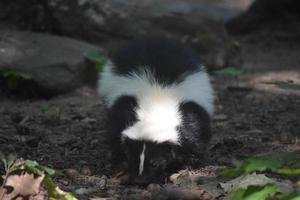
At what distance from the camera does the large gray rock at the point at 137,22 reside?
401 inches

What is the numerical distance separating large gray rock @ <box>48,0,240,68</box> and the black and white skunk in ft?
10.6

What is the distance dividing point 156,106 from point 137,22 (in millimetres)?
4418

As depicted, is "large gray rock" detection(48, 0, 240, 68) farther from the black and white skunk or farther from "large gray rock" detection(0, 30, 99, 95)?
the black and white skunk

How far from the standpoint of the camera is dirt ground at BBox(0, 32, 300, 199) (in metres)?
6.20

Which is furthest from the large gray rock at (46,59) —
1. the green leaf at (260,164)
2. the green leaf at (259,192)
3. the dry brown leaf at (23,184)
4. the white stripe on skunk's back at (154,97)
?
the green leaf at (259,192)

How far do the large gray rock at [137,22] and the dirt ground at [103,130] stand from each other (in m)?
0.60

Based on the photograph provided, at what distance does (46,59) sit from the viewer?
8.85 meters

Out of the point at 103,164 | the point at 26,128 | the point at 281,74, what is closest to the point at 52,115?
the point at 26,128

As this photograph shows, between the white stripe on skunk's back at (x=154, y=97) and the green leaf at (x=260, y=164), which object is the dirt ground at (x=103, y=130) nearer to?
the white stripe on skunk's back at (x=154, y=97)

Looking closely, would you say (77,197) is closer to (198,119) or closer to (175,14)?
(198,119)

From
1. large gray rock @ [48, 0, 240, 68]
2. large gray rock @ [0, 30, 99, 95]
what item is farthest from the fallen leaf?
large gray rock @ [48, 0, 240, 68]

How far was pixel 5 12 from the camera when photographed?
10.1 metres

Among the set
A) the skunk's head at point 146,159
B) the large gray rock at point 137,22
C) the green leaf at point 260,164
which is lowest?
the green leaf at point 260,164

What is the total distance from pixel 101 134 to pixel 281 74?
364 centimetres
